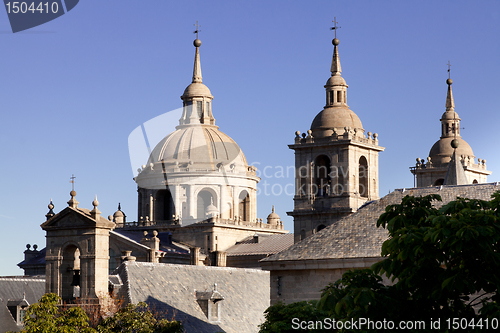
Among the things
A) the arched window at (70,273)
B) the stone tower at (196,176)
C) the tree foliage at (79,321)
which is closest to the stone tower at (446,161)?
the stone tower at (196,176)

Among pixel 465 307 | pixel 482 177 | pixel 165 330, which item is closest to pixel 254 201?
pixel 482 177

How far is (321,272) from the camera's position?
136 ft

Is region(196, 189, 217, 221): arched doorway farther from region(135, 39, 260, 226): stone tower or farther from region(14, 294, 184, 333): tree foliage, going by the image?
region(14, 294, 184, 333): tree foliage

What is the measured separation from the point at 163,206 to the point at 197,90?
53.0 ft

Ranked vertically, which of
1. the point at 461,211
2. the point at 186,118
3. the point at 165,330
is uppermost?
the point at 186,118

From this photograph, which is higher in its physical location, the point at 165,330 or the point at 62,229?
the point at 62,229

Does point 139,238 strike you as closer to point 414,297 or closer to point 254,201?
point 254,201

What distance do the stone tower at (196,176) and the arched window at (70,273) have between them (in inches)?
2691

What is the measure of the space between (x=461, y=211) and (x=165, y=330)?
22.4 metres

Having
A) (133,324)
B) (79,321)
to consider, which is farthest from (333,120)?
(79,321)

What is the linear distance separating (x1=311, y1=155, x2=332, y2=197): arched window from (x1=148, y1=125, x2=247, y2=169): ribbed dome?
29947 millimetres

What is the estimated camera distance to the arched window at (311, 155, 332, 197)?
94.5 metres

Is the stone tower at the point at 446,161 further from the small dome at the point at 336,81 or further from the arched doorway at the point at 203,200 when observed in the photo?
the arched doorway at the point at 203,200

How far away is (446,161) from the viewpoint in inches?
4257
